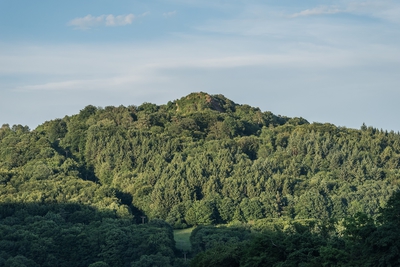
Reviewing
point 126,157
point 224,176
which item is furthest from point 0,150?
point 224,176

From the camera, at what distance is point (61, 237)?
271 ft

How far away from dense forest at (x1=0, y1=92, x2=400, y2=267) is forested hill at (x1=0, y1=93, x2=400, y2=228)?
157 mm

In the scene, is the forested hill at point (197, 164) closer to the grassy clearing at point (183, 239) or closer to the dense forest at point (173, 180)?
the dense forest at point (173, 180)

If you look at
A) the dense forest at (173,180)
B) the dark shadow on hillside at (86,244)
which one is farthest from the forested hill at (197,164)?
the dark shadow on hillside at (86,244)

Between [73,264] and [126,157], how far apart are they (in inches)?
1245

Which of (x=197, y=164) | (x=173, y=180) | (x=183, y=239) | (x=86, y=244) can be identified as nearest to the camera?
(x=86, y=244)

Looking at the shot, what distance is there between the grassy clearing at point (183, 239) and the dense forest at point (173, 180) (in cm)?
126

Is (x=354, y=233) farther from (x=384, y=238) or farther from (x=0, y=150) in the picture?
(x=0, y=150)

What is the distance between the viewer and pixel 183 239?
9062 cm

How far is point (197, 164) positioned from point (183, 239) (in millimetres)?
15688

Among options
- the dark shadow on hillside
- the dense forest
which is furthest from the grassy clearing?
the dark shadow on hillside

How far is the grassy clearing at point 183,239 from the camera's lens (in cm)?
8700

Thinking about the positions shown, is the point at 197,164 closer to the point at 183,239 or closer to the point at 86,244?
the point at 183,239

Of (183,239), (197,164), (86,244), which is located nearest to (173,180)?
(197,164)
